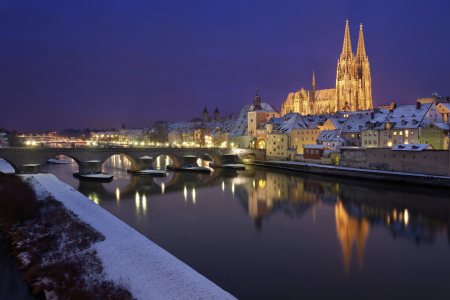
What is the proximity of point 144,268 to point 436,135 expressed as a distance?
42.1m

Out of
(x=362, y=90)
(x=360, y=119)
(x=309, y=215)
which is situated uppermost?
(x=362, y=90)

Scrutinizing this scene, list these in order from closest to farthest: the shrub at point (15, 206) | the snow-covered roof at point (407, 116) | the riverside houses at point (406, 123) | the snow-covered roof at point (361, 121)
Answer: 1. the shrub at point (15, 206)
2. the riverside houses at point (406, 123)
3. the snow-covered roof at point (407, 116)
4. the snow-covered roof at point (361, 121)

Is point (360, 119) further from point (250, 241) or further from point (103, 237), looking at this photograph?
point (103, 237)

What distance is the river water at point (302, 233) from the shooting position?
13438 millimetres

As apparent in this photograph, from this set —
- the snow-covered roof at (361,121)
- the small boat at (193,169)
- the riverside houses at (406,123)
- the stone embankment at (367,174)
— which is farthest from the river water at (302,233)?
the snow-covered roof at (361,121)

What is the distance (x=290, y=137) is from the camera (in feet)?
189

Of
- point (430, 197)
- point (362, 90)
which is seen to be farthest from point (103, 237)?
point (362, 90)

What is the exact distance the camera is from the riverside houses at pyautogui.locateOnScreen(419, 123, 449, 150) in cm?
4153

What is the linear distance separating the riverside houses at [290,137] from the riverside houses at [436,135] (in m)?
18.3

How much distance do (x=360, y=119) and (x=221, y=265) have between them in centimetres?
4616

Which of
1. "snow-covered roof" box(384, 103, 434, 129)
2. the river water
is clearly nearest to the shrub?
the river water

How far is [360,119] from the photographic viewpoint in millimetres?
54281

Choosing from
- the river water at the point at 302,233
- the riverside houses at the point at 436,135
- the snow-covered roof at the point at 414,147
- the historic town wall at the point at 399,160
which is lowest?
the river water at the point at 302,233

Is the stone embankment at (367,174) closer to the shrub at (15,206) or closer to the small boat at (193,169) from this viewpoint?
the small boat at (193,169)
